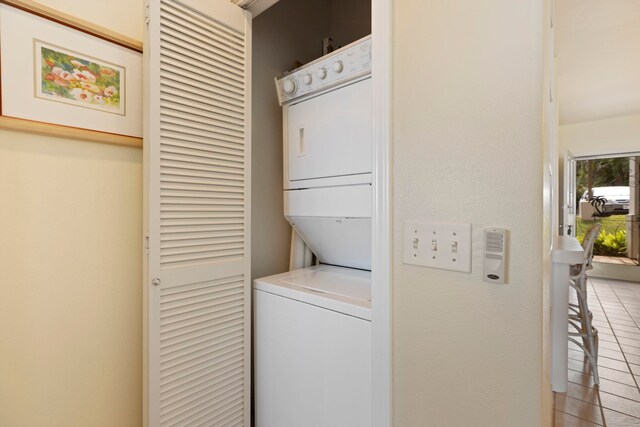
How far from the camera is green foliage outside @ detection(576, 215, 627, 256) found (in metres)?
5.55

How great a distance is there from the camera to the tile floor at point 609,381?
1.91m

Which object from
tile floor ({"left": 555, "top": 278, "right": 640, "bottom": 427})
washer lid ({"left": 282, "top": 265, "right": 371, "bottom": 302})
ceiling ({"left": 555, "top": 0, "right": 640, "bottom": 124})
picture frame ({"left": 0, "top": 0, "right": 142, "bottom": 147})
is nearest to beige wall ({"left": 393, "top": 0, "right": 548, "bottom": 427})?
washer lid ({"left": 282, "top": 265, "right": 371, "bottom": 302})

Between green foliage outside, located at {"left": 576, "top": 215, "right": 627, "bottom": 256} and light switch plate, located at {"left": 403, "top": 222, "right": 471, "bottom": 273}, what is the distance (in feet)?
20.8

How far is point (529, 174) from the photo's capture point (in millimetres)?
731

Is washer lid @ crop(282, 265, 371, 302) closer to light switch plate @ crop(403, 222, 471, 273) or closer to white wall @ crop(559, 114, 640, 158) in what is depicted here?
light switch plate @ crop(403, 222, 471, 273)

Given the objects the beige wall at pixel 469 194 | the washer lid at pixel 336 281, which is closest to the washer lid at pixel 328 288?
the washer lid at pixel 336 281

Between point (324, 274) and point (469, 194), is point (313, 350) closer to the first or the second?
point (324, 274)

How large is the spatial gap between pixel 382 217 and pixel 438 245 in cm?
19

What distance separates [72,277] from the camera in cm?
118

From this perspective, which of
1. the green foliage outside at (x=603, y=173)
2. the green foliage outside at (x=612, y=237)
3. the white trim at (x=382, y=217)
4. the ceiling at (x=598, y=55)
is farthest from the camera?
the green foliage outside at (x=612, y=237)

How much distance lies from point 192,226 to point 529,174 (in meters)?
1.16

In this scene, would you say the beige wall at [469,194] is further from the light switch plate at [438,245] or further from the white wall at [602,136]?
the white wall at [602,136]

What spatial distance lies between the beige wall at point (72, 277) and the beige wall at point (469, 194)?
110 centimetres

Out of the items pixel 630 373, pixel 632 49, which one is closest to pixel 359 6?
pixel 632 49
